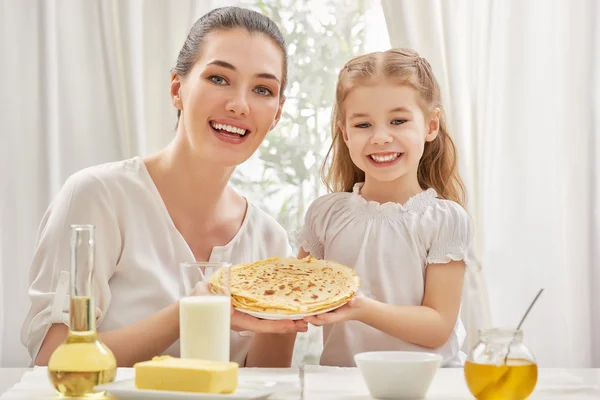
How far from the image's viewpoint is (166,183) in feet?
7.41

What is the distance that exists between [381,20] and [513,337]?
7.29 feet

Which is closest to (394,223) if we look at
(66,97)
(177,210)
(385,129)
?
(385,129)

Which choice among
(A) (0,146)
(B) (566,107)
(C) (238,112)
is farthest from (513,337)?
(A) (0,146)

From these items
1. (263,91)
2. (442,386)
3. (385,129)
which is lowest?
(442,386)

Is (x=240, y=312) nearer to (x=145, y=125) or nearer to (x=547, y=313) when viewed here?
(x=145, y=125)

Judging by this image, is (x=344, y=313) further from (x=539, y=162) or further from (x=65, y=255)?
(x=539, y=162)

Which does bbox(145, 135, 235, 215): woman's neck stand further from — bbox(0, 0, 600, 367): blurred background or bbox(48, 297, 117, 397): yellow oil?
bbox(48, 297, 117, 397): yellow oil

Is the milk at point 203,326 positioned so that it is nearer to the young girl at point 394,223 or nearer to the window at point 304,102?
the young girl at point 394,223

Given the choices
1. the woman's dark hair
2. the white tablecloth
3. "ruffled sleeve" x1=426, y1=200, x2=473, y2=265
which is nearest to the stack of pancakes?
the white tablecloth

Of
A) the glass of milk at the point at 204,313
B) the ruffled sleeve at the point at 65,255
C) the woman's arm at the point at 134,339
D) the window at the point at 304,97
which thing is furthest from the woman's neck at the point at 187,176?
the window at the point at 304,97

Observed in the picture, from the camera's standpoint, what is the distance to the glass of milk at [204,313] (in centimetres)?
141

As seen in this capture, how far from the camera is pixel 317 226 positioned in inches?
89.0

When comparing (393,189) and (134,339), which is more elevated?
(393,189)

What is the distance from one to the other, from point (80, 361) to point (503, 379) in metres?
0.66
